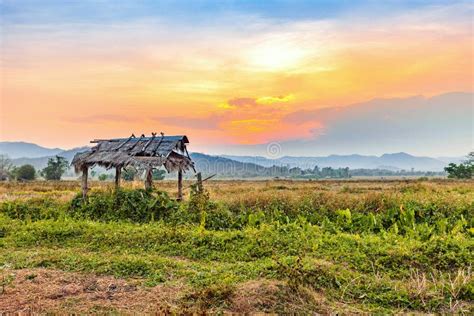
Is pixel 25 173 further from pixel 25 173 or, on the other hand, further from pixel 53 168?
pixel 53 168

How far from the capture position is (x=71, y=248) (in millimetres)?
9195

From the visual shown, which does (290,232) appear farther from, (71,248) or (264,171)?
(264,171)

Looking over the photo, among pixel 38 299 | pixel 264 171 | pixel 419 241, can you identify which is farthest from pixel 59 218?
pixel 264 171

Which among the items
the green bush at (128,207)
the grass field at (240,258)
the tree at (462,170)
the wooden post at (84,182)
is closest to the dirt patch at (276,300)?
the grass field at (240,258)

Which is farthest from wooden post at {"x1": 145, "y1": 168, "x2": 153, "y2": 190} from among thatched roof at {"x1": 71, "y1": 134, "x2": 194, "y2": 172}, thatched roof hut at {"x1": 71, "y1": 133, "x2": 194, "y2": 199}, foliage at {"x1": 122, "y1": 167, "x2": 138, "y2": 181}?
foliage at {"x1": 122, "y1": 167, "x2": 138, "y2": 181}

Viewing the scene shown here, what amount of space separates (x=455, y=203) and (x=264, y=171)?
343 ft

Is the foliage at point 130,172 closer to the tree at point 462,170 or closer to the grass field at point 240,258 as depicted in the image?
the grass field at point 240,258

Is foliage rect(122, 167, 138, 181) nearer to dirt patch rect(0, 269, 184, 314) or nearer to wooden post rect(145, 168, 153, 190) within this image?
wooden post rect(145, 168, 153, 190)

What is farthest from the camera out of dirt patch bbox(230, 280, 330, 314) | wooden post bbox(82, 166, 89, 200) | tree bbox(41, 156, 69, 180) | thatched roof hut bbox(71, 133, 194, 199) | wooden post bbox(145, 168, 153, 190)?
tree bbox(41, 156, 69, 180)

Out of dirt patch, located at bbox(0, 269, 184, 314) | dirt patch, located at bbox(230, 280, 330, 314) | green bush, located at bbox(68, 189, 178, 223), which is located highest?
green bush, located at bbox(68, 189, 178, 223)

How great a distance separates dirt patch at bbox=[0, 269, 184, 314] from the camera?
5.51 m

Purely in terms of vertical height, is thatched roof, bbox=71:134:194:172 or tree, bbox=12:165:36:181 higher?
thatched roof, bbox=71:134:194:172

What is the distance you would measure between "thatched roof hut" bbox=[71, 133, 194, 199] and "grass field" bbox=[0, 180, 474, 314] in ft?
5.04

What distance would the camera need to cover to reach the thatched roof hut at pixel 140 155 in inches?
554
